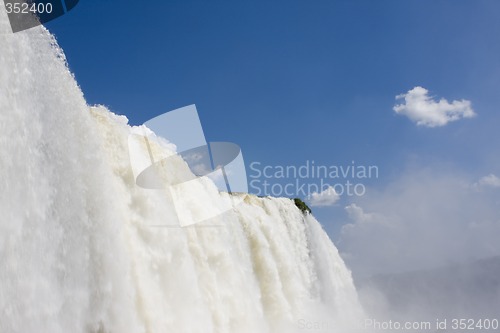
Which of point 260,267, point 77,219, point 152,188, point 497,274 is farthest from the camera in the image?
point 497,274

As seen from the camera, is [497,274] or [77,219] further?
[497,274]

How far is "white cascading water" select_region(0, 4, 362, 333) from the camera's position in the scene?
237 inches

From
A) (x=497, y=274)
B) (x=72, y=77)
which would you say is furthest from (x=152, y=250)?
(x=497, y=274)

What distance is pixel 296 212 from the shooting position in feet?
76.0

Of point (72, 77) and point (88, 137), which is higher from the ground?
point (72, 77)

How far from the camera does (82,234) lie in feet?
24.0

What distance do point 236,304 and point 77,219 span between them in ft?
19.8

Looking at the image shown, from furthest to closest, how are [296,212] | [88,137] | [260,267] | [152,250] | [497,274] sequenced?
[497,274], [296,212], [260,267], [152,250], [88,137]

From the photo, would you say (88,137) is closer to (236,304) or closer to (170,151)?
(170,151)

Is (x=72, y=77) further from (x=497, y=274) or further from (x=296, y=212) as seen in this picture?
(x=497, y=274)

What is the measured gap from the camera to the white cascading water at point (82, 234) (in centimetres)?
602

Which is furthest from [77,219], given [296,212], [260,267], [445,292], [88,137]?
[445,292]

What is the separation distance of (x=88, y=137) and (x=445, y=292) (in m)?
43.5

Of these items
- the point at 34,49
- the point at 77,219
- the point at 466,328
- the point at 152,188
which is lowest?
the point at 466,328
